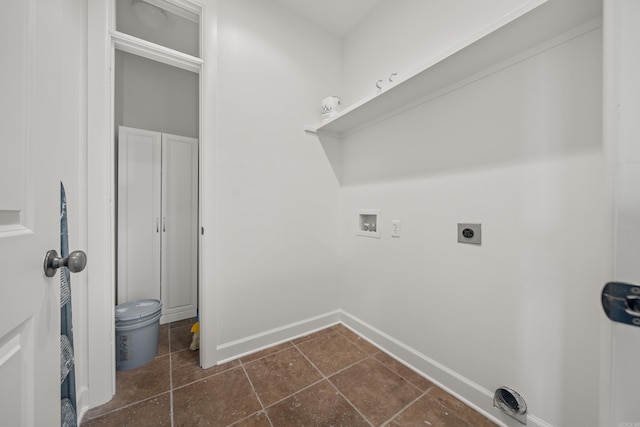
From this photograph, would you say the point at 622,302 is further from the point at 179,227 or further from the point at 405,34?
the point at 179,227

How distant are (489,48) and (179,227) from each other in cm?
264

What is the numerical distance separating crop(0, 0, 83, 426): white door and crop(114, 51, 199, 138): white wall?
2.16 m

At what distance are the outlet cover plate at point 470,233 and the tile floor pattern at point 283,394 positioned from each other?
90 cm

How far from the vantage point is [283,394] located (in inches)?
52.3

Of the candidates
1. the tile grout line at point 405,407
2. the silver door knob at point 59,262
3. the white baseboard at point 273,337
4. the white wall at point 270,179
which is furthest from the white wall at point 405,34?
the white baseboard at point 273,337

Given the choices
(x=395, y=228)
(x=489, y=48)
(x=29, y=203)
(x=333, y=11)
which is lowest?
(x=395, y=228)

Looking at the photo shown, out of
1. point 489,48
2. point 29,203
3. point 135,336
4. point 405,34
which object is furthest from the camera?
point 405,34

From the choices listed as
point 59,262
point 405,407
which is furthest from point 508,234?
point 59,262

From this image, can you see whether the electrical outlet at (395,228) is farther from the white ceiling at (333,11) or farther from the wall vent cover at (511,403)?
the white ceiling at (333,11)

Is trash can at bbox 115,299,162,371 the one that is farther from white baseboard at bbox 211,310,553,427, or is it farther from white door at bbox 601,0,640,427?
white door at bbox 601,0,640,427

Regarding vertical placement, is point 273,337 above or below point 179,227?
below

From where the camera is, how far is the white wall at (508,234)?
3.09 ft

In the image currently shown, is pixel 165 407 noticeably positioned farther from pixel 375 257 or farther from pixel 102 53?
pixel 102 53

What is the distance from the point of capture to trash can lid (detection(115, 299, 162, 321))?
154cm
